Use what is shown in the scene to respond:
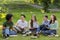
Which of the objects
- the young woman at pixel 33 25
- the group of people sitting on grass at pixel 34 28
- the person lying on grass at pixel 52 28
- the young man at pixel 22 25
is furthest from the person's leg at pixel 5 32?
the person lying on grass at pixel 52 28

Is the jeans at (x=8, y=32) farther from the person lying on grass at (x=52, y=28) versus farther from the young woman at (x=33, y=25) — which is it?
the person lying on grass at (x=52, y=28)

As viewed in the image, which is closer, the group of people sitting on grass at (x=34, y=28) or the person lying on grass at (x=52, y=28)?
the group of people sitting on grass at (x=34, y=28)

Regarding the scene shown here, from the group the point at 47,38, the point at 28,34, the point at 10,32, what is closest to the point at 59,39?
the point at 47,38

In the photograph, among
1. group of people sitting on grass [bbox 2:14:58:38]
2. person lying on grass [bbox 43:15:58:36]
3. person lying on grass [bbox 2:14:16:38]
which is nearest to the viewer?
person lying on grass [bbox 2:14:16:38]

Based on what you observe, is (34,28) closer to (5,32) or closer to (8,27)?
(8,27)

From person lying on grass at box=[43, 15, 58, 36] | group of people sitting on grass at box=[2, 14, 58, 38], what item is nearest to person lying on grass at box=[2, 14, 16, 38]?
group of people sitting on grass at box=[2, 14, 58, 38]

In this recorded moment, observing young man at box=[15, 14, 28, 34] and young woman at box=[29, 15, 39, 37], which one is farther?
young man at box=[15, 14, 28, 34]

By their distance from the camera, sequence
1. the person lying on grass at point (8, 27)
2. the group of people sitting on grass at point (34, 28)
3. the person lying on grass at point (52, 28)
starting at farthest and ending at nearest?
the person lying on grass at point (52, 28) < the group of people sitting on grass at point (34, 28) < the person lying on grass at point (8, 27)

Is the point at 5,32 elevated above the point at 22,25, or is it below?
below

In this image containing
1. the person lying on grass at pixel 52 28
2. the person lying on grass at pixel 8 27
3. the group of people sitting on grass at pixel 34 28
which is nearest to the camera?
the person lying on grass at pixel 8 27

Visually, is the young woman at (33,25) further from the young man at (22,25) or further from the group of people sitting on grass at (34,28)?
→ the young man at (22,25)

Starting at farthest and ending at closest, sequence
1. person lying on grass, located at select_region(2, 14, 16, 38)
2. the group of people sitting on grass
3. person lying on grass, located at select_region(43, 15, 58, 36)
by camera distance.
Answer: person lying on grass, located at select_region(43, 15, 58, 36), the group of people sitting on grass, person lying on grass, located at select_region(2, 14, 16, 38)

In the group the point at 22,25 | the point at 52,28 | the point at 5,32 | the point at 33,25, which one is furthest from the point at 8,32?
the point at 52,28

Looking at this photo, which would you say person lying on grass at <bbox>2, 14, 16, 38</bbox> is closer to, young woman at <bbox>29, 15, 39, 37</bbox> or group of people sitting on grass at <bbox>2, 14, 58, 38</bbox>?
group of people sitting on grass at <bbox>2, 14, 58, 38</bbox>
